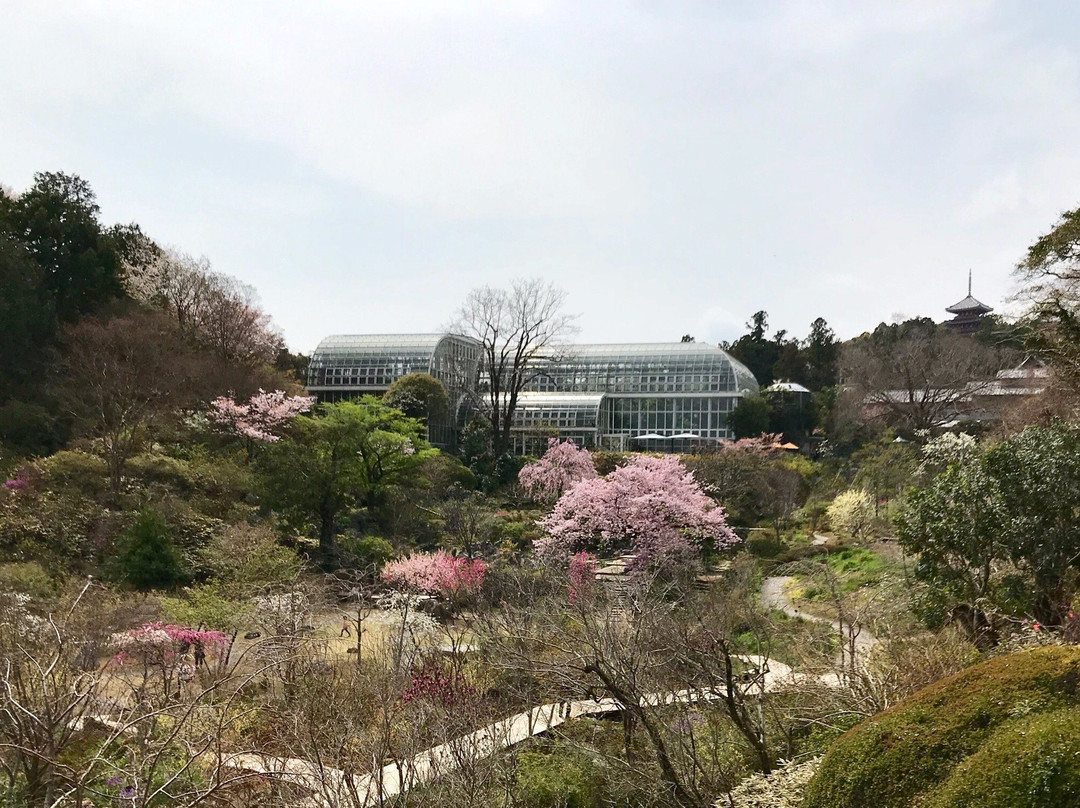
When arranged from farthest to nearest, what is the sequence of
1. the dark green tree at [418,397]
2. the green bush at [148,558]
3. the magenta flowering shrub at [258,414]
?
the dark green tree at [418,397] → the magenta flowering shrub at [258,414] → the green bush at [148,558]

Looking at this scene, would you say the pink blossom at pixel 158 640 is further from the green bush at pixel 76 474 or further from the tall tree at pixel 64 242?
the tall tree at pixel 64 242

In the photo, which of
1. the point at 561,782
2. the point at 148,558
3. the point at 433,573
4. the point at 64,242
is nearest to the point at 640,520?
the point at 433,573

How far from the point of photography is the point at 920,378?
31.0 m

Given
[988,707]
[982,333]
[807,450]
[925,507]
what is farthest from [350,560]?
[982,333]

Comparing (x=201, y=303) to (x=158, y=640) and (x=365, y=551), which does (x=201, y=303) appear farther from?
(x=158, y=640)

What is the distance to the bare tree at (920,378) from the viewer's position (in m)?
30.3

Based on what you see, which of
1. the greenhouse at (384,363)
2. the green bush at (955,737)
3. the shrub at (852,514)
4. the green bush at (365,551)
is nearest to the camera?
the green bush at (955,737)

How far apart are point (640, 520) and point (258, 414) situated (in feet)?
38.0

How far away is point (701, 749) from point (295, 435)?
1834cm

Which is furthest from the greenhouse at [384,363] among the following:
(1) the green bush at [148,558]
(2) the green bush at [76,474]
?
(1) the green bush at [148,558]

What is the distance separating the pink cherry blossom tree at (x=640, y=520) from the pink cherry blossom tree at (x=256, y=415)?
8586mm

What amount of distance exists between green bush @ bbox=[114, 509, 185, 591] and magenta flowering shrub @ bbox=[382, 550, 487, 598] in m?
3.75

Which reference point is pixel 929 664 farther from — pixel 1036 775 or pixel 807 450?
pixel 807 450

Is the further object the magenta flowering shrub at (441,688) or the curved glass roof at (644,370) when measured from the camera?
the curved glass roof at (644,370)
